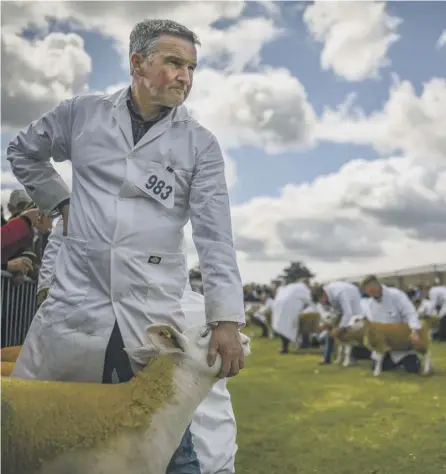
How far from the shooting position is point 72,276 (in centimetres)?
213

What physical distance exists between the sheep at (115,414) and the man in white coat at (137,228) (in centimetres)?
9

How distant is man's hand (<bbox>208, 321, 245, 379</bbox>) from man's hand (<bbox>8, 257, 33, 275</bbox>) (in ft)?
7.55

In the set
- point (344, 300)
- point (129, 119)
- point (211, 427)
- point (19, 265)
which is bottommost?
point (211, 427)

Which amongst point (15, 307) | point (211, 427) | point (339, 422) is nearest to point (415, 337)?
point (339, 422)

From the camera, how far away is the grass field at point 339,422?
4.30 m

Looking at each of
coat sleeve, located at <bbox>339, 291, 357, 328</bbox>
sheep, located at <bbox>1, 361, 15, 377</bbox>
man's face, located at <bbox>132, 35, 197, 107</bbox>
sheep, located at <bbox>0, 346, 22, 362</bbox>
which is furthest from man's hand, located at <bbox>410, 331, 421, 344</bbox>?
man's face, located at <bbox>132, 35, 197, 107</bbox>

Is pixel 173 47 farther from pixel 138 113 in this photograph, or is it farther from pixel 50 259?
pixel 50 259

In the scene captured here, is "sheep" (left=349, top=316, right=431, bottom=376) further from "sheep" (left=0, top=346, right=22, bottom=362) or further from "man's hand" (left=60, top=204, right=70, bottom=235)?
"man's hand" (left=60, top=204, right=70, bottom=235)

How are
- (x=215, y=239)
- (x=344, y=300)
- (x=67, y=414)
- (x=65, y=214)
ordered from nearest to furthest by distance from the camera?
(x=67, y=414)
(x=215, y=239)
(x=65, y=214)
(x=344, y=300)

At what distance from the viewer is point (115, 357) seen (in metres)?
2.10

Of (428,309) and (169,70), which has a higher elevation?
(169,70)

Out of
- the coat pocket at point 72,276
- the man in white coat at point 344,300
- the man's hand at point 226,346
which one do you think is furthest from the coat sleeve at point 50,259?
the man in white coat at point 344,300

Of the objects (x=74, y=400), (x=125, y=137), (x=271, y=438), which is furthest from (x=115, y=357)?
(x=271, y=438)

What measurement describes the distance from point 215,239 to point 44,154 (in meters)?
0.66
